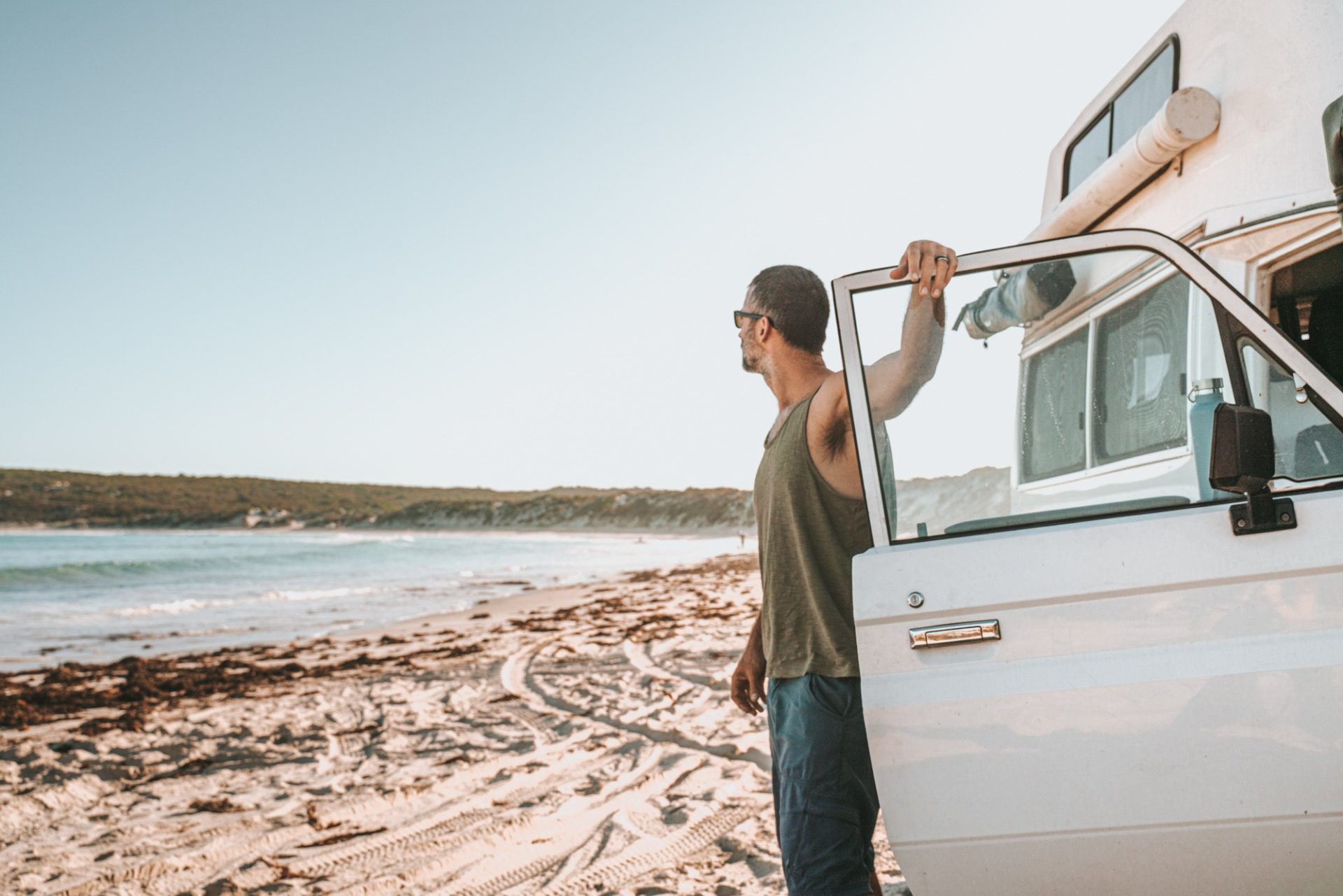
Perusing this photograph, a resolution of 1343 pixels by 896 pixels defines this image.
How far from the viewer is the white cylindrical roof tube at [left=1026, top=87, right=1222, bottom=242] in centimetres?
268

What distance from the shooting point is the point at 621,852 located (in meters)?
3.99

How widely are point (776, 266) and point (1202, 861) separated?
1.79 metres

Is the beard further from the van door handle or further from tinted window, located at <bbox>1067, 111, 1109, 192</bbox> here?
tinted window, located at <bbox>1067, 111, 1109, 192</bbox>

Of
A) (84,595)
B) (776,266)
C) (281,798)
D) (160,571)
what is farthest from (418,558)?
(776,266)

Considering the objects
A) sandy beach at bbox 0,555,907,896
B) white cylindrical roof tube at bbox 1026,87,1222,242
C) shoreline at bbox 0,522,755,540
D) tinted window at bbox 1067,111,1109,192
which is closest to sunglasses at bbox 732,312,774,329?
white cylindrical roof tube at bbox 1026,87,1222,242

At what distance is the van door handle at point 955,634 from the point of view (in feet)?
6.41

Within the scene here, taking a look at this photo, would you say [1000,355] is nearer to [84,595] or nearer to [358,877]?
[358,877]

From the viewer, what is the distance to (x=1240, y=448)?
5.52 feet

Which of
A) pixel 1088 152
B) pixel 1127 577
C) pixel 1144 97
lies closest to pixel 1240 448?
pixel 1127 577

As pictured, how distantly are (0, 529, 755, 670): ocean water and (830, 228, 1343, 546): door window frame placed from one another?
11711 millimetres

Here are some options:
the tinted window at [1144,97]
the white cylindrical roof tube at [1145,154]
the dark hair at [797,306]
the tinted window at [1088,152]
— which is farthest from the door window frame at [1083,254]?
the tinted window at [1088,152]

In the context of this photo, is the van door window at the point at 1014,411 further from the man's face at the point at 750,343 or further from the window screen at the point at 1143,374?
the man's face at the point at 750,343

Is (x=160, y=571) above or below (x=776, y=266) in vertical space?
below

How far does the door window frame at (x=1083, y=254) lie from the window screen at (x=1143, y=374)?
16 centimetres
